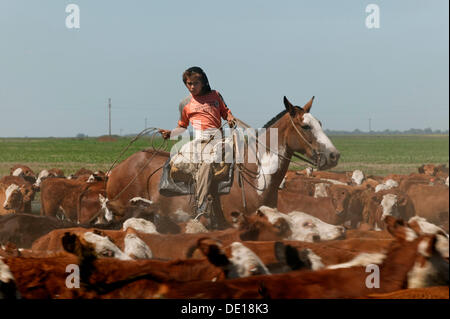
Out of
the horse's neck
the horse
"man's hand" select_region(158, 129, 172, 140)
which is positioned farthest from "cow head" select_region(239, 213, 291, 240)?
"man's hand" select_region(158, 129, 172, 140)

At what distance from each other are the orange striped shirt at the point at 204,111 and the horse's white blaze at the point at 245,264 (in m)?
3.26

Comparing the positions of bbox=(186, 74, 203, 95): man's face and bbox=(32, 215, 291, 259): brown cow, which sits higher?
bbox=(186, 74, 203, 95): man's face

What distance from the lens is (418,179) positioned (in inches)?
600

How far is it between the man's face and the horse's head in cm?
124

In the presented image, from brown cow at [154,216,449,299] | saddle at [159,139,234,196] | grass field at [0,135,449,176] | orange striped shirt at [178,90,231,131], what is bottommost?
grass field at [0,135,449,176]

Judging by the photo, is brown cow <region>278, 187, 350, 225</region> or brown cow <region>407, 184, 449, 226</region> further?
brown cow <region>407, 184, 449, 226</region>

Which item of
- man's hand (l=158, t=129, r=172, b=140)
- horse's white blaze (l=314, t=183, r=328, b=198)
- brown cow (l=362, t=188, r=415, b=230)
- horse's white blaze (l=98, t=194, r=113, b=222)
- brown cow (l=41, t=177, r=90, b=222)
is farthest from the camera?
horse's white blaze (l=314, t=183, r=328, b=198)

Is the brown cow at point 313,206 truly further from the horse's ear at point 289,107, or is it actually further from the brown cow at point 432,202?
the horse's ear at point 289,107

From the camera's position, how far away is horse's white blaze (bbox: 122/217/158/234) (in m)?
7.14

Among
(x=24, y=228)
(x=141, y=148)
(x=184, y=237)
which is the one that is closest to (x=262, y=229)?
(x=184, y=237)

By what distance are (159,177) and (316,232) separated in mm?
3035

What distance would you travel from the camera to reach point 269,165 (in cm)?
787

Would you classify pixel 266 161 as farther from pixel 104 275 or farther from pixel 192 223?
pixel 104 275

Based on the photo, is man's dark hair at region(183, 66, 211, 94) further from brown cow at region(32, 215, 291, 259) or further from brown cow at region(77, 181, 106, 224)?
brown cow at region(77, 181, 106, 224)
